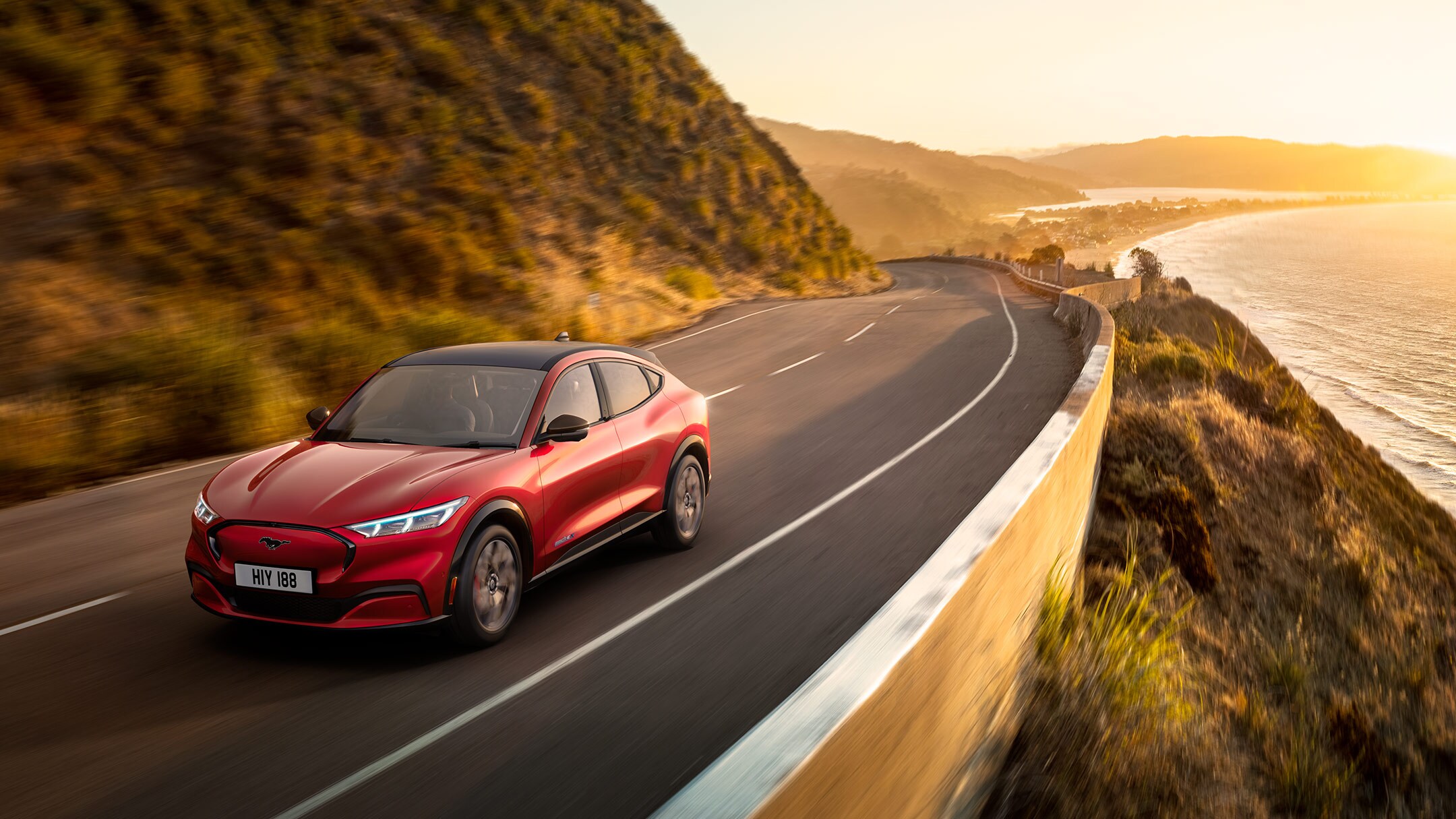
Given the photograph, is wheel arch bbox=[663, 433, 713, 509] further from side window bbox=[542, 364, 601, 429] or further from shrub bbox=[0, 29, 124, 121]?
shrub bbox=[0, 29, 124, 121]

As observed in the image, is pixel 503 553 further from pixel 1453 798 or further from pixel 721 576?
pixel 1453 798

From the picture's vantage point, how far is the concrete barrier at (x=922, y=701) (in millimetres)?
2439

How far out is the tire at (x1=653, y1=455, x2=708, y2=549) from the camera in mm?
7656

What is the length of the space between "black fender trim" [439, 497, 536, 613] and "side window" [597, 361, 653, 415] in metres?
1.48

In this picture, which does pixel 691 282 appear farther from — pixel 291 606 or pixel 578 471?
pixel 291 606

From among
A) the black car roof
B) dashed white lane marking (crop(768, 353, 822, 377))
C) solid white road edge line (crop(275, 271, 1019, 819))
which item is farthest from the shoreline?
the black car roof

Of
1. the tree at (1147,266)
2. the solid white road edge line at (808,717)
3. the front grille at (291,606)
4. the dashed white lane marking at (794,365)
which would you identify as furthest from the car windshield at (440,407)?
the tree at (1147,266)

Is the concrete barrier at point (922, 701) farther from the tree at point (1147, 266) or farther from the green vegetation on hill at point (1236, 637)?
the tree at point (1147, 266)

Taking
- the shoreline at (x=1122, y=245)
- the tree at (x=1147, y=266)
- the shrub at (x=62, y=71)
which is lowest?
the shoreline at (x=1122, y=245)

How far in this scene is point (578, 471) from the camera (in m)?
6.58

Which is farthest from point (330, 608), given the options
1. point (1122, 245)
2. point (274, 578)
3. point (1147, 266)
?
point (1122, 245)

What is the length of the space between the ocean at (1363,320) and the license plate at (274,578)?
22.8 metres

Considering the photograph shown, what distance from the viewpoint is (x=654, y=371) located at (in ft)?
26.6

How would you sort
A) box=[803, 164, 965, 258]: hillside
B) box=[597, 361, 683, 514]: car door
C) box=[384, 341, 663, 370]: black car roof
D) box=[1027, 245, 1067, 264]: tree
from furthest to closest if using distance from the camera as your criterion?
1. box=[803, 164, 965, 258]: hillside
2. box=[1027, 245, 1067, 264]: tree
3. box=[597, 361, 683, 514]: car door
4. box=[384, 341, 663, 370]: black car roof
